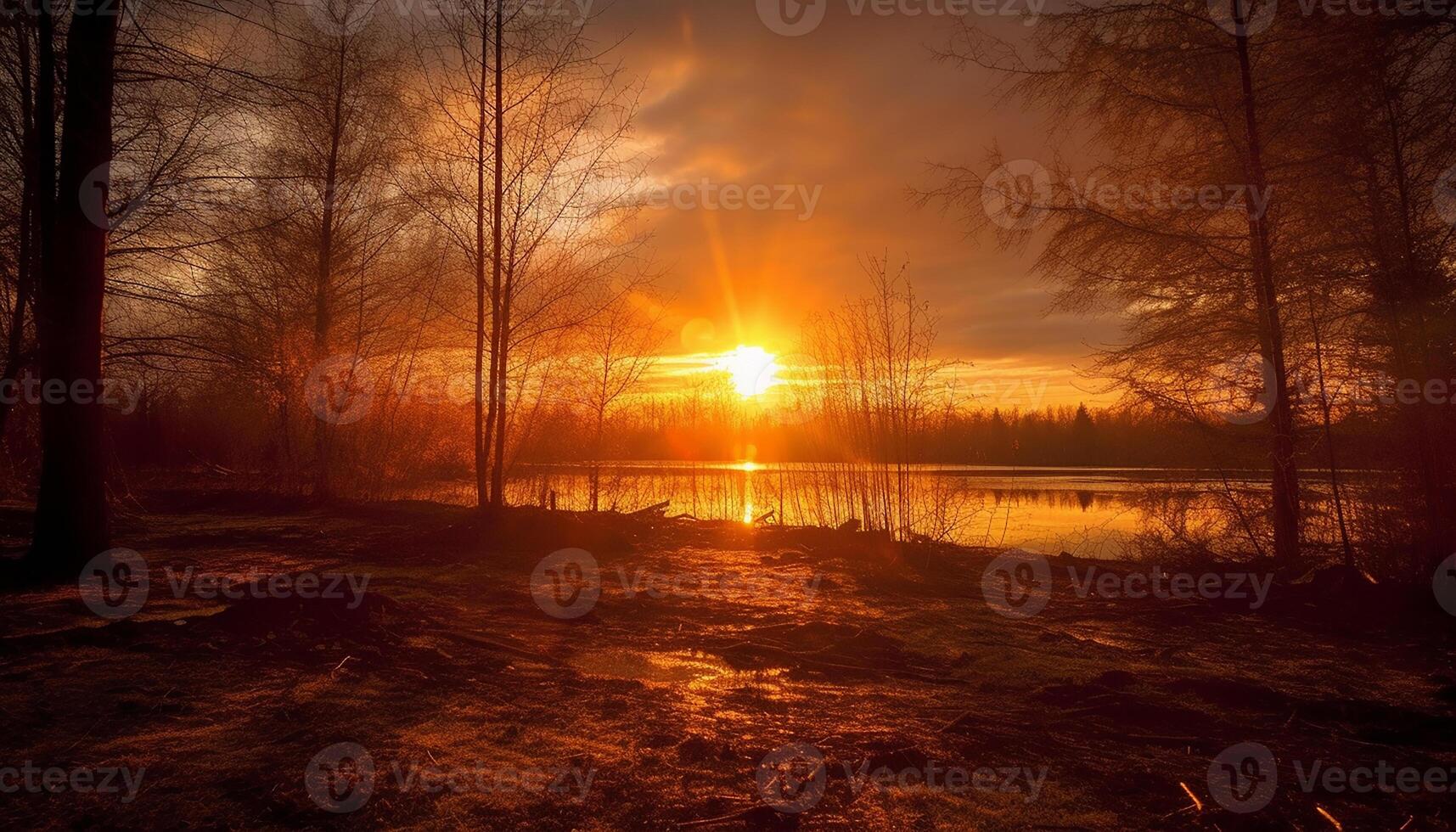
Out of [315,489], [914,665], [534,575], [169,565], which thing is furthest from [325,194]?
[914,665]

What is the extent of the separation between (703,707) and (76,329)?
5625mm

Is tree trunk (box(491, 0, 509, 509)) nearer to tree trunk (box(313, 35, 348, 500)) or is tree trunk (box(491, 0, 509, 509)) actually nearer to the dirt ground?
the dirt ground

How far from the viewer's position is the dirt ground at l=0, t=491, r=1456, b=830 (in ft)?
8.14

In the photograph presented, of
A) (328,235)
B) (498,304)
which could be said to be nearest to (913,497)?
(498,304)

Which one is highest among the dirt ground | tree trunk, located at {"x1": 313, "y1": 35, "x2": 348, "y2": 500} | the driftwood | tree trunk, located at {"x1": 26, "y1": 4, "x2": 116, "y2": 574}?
tree trunk, located at {"x1": 313, "y1": 35, "x2": 348, "y2": 500}

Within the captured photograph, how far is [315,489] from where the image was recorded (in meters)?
13.0

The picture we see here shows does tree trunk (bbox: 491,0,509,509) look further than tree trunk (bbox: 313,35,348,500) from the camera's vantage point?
No

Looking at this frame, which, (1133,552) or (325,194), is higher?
(325,194)

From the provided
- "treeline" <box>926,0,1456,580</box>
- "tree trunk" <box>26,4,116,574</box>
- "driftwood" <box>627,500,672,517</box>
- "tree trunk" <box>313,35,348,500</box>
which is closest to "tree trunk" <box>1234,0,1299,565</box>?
"treeline" <box>926,0,1456,580</box>

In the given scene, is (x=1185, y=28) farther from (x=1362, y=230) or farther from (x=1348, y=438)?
(x=1348, y=438)

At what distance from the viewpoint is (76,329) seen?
5.76 m

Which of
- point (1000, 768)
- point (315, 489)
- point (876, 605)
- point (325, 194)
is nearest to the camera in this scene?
point (1000, 768)

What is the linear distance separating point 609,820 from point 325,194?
15.1 m

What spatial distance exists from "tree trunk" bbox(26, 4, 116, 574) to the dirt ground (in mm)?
725
